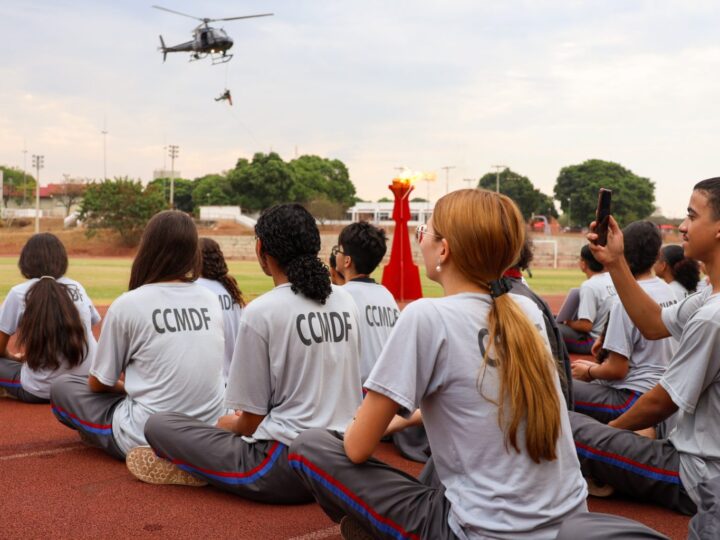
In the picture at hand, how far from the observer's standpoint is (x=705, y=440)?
3.28 meters

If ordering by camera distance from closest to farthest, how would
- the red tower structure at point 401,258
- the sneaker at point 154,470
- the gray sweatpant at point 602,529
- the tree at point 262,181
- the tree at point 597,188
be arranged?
the gray sweatpant at point 602,529 < the sneaker at point 154,470 < the red tower structure at point 401,258 < the tree at point 262,181 < the tree at point 597,188

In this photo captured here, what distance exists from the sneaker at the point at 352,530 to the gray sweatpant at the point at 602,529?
98cm

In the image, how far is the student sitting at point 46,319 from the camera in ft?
18.2

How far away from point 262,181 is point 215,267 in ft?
232

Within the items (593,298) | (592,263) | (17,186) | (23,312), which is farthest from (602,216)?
(17,186)

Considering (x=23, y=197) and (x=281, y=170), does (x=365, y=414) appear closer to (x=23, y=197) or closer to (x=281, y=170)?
(x=281, y=170)

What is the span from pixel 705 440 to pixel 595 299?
4.61m

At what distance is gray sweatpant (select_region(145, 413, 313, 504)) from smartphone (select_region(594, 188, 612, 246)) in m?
1.78

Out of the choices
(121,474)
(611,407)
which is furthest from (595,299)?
(121,474)

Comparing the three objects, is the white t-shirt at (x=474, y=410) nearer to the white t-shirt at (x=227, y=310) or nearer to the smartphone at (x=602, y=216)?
the smartphone at (x=602, y=216)

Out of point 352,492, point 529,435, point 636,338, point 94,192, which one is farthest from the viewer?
point 94,192

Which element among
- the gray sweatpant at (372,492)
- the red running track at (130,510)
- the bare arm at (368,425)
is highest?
the bare arm at (368,425)

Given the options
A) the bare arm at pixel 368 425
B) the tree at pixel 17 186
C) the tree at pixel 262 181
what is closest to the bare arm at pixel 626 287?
the bare arm at pixel 368 425

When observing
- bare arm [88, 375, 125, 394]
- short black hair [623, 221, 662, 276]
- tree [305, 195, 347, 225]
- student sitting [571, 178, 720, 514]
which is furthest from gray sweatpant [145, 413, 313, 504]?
tree [305, 195, 347, 225]
